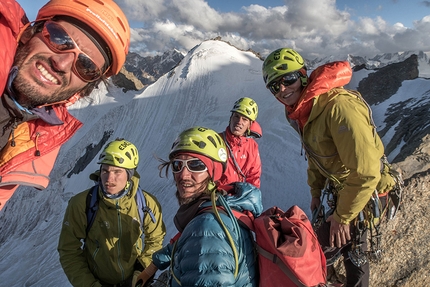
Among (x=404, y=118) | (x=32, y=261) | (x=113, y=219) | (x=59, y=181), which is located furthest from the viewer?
(x=59, y=181)

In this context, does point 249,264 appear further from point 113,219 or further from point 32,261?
point 32,261

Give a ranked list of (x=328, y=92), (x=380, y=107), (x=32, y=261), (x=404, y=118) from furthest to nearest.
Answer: (x=32, y=261), (x=380, y=107), (x=404, y=118), (x=328, y=92)

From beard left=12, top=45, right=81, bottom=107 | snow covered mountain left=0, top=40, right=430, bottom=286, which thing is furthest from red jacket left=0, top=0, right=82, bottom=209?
snow covered mountain left=0, top=40, right=430, bottom=286

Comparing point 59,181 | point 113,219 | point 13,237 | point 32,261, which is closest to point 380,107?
point 113,219

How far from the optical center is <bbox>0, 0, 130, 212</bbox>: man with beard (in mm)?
2086

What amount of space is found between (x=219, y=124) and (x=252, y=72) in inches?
213

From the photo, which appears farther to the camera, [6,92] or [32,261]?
[32,261]

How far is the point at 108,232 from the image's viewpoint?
3699mm

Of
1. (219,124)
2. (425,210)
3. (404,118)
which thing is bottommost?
(425,210)

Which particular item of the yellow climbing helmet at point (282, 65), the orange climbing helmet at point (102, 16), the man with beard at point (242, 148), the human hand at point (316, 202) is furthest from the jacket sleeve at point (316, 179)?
the orange climbing helmet at point (102, 16)

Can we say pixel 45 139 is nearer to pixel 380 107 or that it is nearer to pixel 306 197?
pixel 306 197

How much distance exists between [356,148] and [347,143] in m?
0.09

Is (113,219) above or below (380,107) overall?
below

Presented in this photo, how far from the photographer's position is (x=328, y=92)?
3010mm
